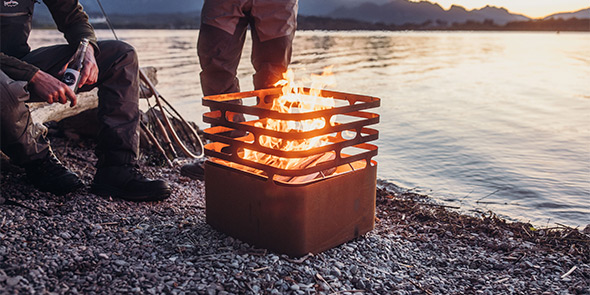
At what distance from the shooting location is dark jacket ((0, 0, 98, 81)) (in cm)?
334

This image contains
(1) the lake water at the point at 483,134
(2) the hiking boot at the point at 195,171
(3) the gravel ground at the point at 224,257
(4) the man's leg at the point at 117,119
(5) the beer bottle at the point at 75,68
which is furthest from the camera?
(1) the lake water at the point at 483,134

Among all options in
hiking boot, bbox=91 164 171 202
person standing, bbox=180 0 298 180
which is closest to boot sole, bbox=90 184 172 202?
hiking boot, bbox=91 164 171 202

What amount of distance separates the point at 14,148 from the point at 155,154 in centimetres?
217

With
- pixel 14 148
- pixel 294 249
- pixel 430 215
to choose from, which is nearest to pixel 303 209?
pixel 294 249

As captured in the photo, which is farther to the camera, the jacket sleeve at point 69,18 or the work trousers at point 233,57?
the work trousers at point 233,57

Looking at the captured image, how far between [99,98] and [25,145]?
579 millimetres

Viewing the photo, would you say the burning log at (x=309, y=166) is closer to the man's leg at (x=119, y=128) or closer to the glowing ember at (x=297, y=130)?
the glowing ember at (x=297, y=130)

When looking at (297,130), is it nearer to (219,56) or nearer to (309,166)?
(309,166)

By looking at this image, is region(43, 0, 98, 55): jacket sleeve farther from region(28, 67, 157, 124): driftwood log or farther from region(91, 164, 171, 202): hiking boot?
region(91, 164, 171, 202): hiking boot

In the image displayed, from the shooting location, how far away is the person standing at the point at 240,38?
13.4 ft

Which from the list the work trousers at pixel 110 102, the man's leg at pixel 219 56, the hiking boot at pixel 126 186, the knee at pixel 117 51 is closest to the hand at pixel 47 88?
the work trousers at pixel 110 102

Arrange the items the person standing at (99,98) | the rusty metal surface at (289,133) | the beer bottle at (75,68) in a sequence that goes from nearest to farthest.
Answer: the rusty metal surface at (289,133), the beer bottle at (75,68), the person standing at (99,98)

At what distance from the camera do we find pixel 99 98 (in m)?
3.50

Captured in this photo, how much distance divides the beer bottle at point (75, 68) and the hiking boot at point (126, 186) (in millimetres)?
646
